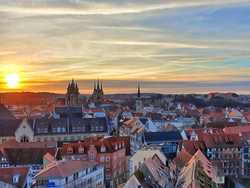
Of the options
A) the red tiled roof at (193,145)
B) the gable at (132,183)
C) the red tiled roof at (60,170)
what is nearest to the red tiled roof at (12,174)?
the red tiled roof at (60,170)

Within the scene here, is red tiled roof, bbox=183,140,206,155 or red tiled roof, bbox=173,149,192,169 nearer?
red tiled roof, bbox=173,149,192,169

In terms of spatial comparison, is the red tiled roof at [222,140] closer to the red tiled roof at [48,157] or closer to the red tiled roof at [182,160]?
the red tiled roof at [182,160]

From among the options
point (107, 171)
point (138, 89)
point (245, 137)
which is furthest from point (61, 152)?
point (138, 89)

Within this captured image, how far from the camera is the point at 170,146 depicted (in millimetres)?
64375

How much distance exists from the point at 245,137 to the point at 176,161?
861 inches

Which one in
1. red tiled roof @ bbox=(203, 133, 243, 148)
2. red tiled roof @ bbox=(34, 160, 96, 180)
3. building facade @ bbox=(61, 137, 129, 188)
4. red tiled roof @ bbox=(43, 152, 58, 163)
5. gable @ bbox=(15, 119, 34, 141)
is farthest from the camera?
gable @ bbox=(15, 119, 34, 141)

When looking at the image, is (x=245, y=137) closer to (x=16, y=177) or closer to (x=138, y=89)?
(x=16, y=177)

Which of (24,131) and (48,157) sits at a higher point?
(24,131)

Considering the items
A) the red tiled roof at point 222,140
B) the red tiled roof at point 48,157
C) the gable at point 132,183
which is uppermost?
the red tiled roof at point 222,140

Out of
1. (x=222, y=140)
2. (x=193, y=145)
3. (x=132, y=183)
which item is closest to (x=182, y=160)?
(x=193, y=145)

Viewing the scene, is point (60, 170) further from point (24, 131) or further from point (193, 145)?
point (24, 131)

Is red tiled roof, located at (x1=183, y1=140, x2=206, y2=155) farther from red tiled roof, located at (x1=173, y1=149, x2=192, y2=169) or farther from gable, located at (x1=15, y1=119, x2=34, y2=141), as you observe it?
gable, located at (x1=15, y1=119, x2=34, y2=141)

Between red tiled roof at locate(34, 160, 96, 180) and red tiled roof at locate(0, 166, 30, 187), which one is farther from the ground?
red tiled roof at locate(34, 160, 96, 180)

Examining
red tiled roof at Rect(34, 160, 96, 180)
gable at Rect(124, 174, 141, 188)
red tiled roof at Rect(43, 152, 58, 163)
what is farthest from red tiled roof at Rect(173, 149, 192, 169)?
red tiled roof at Rect(43, 152, 58, 163)
